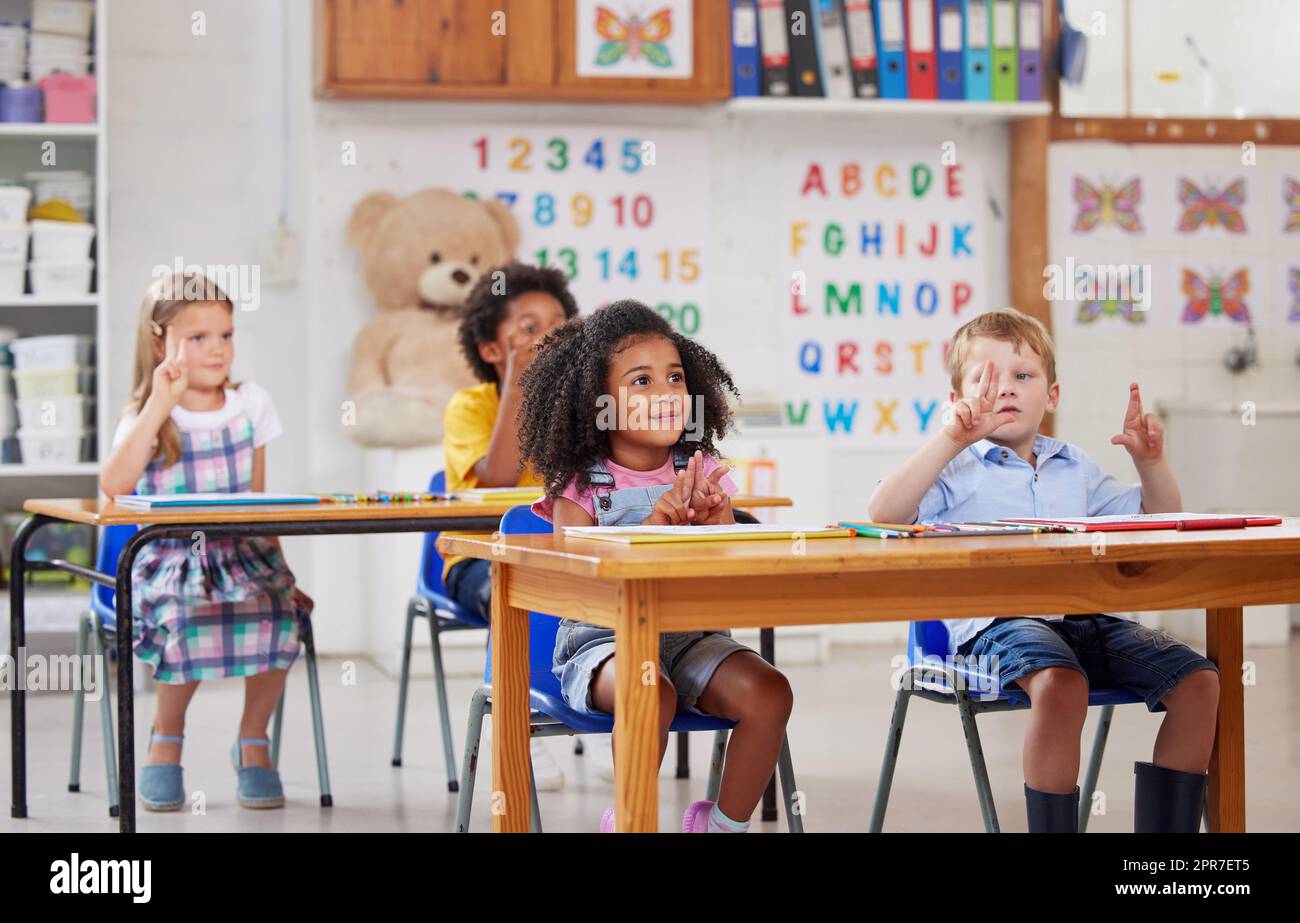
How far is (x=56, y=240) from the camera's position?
173 inches

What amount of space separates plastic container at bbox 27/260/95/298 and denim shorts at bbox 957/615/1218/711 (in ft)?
9.69

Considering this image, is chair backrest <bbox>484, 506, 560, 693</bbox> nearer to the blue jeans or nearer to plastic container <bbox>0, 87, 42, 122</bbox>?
the blue jeans

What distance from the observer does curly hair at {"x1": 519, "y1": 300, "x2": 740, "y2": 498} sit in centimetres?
229

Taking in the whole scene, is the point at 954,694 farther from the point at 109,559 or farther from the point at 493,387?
the point at 109,559

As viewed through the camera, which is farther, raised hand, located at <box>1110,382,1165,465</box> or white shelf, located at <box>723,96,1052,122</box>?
white shelf, located at <box>723,96,1052,122</box>

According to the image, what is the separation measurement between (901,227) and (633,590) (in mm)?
3695

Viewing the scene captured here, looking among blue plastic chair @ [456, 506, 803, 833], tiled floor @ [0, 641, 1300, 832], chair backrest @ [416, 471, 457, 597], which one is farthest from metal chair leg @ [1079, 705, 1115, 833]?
chair backrest @ [416, 471, 457, 597]

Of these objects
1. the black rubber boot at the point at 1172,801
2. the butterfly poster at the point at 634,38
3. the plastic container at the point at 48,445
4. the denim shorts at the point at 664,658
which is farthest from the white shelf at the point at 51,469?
the black rubber boot at the point at 1172,801

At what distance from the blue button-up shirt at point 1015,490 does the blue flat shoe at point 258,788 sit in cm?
135

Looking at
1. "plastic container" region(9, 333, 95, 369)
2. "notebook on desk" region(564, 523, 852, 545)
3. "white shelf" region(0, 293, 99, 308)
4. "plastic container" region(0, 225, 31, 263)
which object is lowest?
"notebook on desk" region(564, 523, 852, 545)

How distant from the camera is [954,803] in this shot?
3.03 m

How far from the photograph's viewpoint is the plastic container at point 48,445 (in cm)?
440

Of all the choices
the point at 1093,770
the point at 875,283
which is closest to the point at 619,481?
the point at 1093,770

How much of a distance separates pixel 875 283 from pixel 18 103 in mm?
2569
